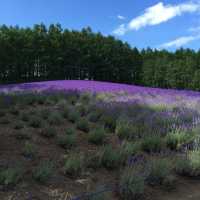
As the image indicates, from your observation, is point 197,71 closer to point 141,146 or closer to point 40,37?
point 40,37

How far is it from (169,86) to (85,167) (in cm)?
4872

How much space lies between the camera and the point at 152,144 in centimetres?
485

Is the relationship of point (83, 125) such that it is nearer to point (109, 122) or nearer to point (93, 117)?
point (109, 122)

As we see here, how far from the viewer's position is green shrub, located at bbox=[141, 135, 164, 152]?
4.84 meters

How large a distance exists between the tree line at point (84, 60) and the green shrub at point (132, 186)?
3896 centimetres

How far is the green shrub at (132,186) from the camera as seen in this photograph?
331 cm

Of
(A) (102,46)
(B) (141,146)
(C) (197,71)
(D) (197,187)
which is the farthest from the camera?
(A) (102,46)

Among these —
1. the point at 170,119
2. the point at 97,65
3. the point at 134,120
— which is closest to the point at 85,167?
the point at 134,120

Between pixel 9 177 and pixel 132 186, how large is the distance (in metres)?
1.33

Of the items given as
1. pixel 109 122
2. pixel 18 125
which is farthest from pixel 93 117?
pixel 18 125

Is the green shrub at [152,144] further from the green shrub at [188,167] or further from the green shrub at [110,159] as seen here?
the green shrub at [110,159]

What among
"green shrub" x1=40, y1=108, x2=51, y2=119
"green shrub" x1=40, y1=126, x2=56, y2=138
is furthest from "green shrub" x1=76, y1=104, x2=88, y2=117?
"green shrub" x1=40, y1=126, x2=56, y2=138

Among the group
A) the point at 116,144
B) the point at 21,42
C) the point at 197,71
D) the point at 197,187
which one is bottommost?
the point at 197,187

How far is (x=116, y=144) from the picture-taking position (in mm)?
5008
